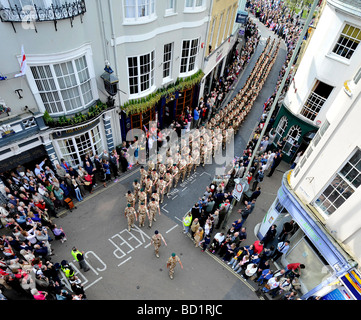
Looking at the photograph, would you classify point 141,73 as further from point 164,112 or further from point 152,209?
point 152,209

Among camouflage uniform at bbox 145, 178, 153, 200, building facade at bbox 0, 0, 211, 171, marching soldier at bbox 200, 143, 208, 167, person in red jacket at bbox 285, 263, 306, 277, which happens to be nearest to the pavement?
camouflage uniform at bbox 145, 178, 153, 200

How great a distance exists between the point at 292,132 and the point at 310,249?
28.9 ft

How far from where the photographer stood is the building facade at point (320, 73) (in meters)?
12.7

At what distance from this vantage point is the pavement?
1098 centimetres

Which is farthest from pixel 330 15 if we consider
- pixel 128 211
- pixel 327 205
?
pixel 128 211

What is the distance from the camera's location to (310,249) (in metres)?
10.7

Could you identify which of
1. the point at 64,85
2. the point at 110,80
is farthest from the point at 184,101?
the point at 64,85

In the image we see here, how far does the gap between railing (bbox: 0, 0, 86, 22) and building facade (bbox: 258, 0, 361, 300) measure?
11.0 metres

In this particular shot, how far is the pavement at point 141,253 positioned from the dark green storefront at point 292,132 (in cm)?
383

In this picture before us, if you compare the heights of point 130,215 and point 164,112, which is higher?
point 130,215

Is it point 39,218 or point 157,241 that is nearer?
point 157,241

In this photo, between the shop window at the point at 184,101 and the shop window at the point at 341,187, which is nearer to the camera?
the shop window at the point at 341,187

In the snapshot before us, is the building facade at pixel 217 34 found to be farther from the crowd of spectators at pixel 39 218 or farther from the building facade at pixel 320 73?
the crowd of spectators at pixel 39 218

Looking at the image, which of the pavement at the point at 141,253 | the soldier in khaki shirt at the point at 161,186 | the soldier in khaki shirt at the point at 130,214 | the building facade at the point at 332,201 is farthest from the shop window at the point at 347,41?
the soldier in khaki shirt at the point at 130,214
